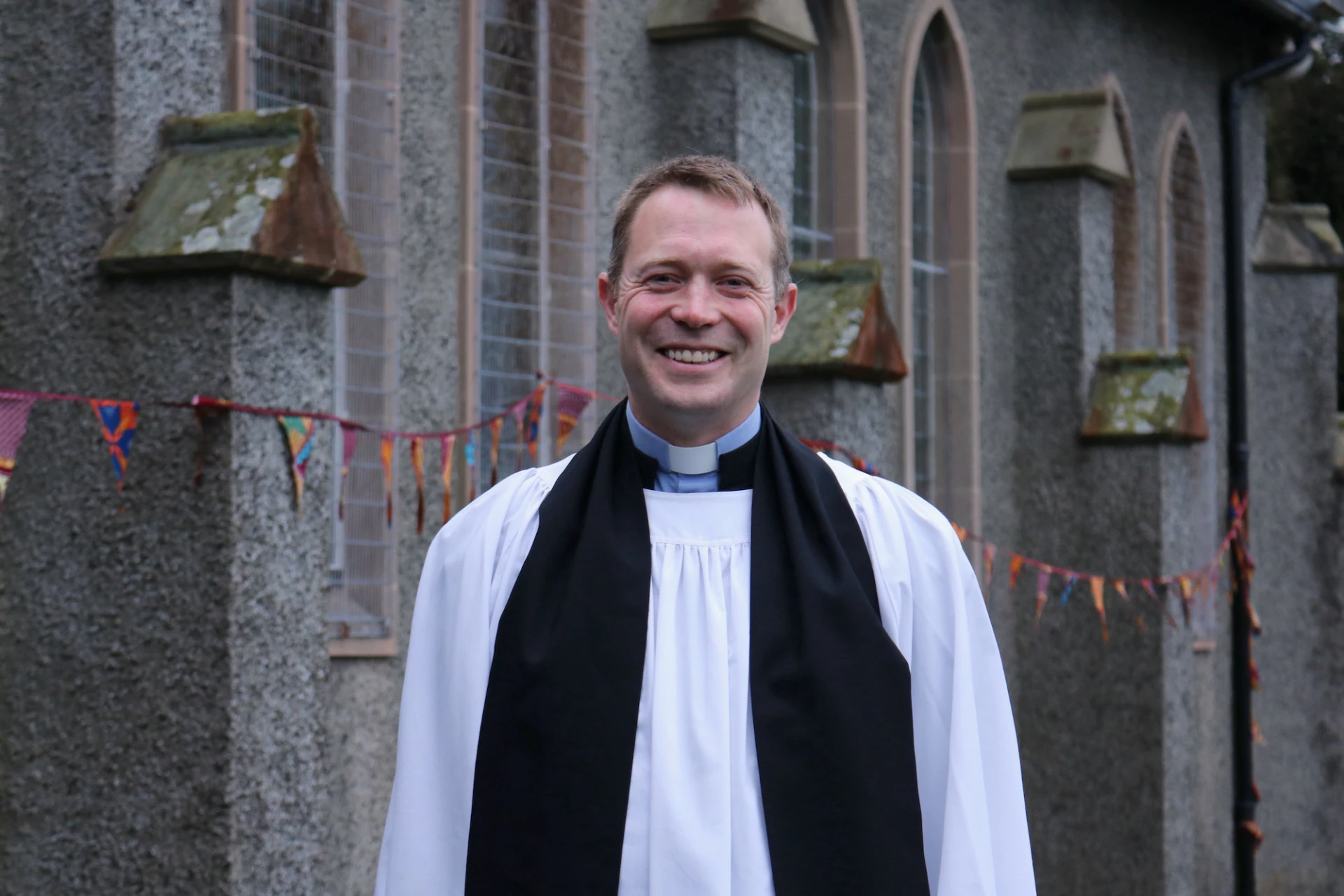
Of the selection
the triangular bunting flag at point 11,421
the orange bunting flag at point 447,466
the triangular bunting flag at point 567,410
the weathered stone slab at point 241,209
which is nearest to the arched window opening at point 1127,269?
the triangular bunting flag at point 567,410

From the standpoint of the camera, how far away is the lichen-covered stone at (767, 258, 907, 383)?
768 cm

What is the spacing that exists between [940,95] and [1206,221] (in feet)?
12.9

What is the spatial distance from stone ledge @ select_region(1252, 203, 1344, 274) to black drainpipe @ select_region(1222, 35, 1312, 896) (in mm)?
257

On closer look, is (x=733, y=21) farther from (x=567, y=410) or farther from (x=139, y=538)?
(x=139, y=538)

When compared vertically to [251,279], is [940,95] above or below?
above

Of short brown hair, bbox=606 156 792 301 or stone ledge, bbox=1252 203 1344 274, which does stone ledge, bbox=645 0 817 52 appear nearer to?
short brown hair, bbox=606 156 792 301

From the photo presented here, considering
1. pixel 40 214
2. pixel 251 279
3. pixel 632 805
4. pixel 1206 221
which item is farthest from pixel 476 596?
pixel 1206 221

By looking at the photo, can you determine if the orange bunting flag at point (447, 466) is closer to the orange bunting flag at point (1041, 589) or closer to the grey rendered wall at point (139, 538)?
the grey rendered wall at point (139, 538)

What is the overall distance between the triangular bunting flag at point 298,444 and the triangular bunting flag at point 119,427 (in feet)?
1.27

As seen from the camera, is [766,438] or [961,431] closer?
[766,438]

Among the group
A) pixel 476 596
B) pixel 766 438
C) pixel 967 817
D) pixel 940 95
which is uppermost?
pixel 940 95

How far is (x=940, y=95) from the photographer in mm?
11531

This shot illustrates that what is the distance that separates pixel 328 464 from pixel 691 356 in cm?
266

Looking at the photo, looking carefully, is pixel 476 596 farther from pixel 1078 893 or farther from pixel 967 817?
pixel 1078 893
